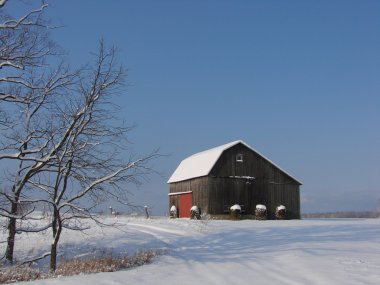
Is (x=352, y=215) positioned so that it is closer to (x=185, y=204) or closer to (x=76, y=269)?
(x=185, y=204)

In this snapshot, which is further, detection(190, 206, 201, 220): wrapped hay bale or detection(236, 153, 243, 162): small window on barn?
detection(236, 153, 243, 162): small window on barn

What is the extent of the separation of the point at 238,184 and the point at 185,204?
19.0ft

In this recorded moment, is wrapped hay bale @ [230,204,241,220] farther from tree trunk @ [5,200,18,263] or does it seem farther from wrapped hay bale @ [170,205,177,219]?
tree trunk @ [5,200,18,263]

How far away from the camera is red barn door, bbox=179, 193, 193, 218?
129 ft

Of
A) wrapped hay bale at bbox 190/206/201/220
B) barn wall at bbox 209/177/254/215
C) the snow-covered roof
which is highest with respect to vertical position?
the snow-covered roof

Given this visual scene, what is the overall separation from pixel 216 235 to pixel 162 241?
9.61ft

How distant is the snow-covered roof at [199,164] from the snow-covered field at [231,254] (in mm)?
12258

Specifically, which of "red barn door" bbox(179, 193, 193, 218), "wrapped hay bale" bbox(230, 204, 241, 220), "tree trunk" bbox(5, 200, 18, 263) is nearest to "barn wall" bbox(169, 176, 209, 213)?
"red barn door" bbox(179, 193, 193, 218)

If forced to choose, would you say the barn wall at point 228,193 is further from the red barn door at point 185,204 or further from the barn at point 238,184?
the red barn door at point 185,204

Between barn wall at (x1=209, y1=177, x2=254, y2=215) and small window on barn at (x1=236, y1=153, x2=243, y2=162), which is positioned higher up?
small window on barn at (x1=236, y1=153, x2=243, y2=162)

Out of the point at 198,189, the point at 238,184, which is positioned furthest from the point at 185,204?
the point at 238,184

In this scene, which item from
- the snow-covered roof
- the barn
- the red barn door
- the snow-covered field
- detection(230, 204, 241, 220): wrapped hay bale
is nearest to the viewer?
the snow-covered field

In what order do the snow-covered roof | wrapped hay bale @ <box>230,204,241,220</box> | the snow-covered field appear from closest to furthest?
the snow-covered field < wrapped hay bale @ <box>230,204,241,220</box> < the snow-covered roof

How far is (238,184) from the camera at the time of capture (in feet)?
123
